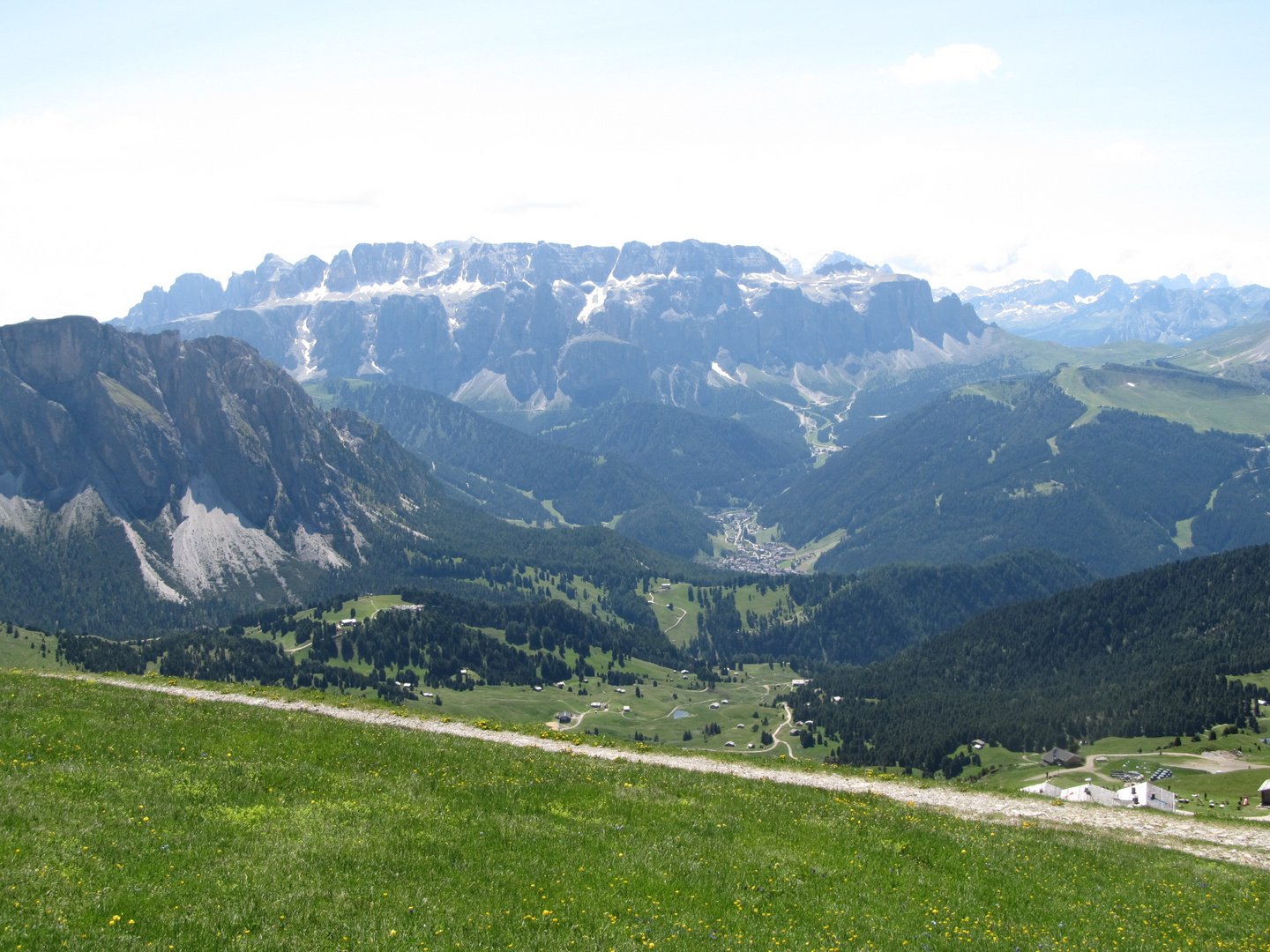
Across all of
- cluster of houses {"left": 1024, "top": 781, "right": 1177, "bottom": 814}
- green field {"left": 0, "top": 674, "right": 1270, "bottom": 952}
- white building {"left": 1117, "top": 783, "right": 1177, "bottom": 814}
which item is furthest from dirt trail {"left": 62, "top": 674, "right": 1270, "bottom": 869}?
white building {"left": 1117, "top": 783, "right": 1177, "bottom": 814}

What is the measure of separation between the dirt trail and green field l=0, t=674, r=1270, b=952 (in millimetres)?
3898

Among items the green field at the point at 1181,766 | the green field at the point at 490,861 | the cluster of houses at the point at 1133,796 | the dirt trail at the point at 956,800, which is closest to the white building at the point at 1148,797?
the cluster of houses at the point at 1133,796

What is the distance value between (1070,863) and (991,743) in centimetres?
15842

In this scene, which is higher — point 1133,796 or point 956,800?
point 956,800

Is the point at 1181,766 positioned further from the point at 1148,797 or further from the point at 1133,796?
the point at 1148,797

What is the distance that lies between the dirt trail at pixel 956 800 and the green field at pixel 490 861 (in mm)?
3898

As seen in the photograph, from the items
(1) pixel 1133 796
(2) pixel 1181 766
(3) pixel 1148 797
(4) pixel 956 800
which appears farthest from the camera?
(2) pixel 1181 766

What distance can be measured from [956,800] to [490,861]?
30674 millimetres

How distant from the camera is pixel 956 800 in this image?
5228 cm

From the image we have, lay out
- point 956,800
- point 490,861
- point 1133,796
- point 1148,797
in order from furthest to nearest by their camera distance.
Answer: point 1133,796
point 1148,797
point 956,800
point 490,861

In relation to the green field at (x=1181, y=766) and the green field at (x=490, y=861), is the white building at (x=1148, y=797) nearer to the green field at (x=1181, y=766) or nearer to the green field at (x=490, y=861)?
the green field at (x=1181, y=766)

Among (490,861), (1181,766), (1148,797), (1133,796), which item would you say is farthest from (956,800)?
(1181,766)

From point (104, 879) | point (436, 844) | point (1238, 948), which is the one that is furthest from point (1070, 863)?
point (104, 879)

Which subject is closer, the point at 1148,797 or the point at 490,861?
the point at 490,861
